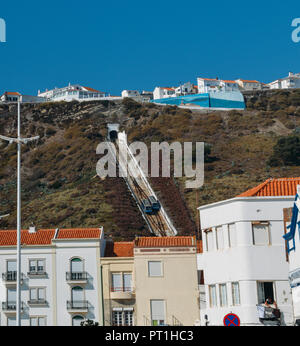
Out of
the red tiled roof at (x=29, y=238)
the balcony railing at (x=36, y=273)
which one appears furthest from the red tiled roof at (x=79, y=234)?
the balcony railing at (x=36, y=273)

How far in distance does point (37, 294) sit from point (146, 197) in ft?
174

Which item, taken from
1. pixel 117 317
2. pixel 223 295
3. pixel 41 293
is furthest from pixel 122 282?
pixel 223 295

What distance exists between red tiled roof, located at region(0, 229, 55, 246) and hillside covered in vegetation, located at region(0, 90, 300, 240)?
977 inches

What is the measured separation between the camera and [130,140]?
137625mm

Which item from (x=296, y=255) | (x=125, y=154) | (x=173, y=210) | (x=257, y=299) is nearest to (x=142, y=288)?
(x=257, y=299)

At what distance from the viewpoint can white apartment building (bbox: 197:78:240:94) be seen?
192 metres

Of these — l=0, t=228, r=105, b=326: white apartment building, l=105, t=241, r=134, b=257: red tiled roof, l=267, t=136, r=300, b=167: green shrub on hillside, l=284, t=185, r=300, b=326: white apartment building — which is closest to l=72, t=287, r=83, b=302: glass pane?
l=0, t=228, r=105, b=326: white apartment building

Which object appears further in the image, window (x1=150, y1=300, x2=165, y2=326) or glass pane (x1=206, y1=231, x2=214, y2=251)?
window (x1=150, y1=300, x2=165, y2=326)

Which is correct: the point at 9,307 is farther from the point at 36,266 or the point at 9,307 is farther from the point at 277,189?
the point at 277,189

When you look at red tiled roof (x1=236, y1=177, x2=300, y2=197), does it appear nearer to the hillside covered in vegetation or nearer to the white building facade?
the hillside covered in vegetation

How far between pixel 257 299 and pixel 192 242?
16.2m
